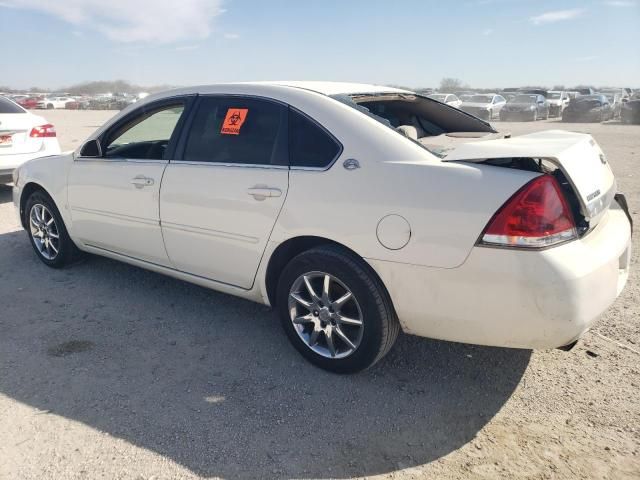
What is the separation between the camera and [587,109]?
27016 mm

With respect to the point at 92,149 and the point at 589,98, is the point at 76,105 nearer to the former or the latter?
the point at 589,98

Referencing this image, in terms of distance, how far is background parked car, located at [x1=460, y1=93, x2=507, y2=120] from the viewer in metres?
28.2

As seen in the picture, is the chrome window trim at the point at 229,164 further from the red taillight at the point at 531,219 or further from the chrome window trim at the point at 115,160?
the red taillight at the point at 531,219

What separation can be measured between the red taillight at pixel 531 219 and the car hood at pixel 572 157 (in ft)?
0.48

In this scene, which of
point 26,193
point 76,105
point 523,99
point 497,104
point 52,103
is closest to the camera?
point 26,193

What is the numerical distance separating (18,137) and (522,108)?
86.4ft

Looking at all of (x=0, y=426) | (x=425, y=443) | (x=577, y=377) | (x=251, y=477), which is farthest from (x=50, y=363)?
(x=577, y=377)

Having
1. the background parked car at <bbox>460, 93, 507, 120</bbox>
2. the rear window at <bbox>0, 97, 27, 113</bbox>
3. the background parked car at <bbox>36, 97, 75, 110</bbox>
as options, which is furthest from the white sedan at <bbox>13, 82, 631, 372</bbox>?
the background parked car at <bbox>36, 97, 75, 110</bbox>

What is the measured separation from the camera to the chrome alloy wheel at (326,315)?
2891 mm

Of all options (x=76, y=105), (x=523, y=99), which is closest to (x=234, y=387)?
(x=523, y=99)

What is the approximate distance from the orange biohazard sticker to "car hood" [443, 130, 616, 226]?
139 cm

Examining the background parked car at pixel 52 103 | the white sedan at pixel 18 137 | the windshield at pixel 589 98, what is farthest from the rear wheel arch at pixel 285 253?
the background parked car at pixel 52 103

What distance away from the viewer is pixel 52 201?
4.62m

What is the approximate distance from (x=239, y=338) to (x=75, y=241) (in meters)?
1.99
